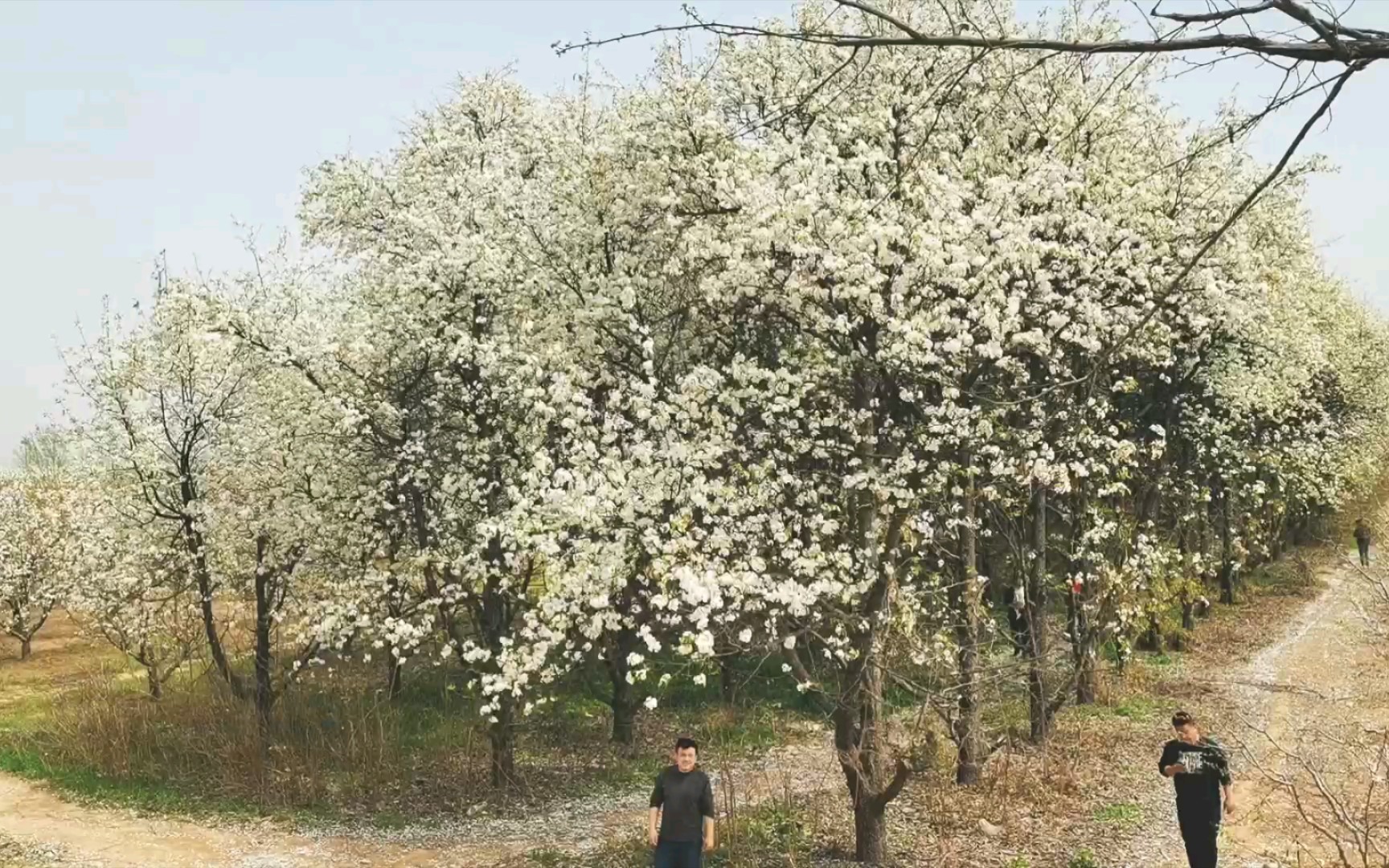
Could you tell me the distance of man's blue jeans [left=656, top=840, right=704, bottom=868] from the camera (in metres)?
8.96

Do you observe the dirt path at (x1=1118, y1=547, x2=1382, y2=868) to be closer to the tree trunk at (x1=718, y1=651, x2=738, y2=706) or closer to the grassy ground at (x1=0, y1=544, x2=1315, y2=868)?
the grassy ground at (x1=0, y1=544, x2=1315, y2=868)

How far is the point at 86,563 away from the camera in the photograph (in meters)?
21.4

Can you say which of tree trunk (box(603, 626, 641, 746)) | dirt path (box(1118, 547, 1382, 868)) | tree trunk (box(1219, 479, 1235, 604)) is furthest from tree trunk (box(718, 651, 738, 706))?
tree trunk (box(1219, 479, 1235, 604))

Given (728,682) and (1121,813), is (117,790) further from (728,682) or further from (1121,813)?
(1121,813)

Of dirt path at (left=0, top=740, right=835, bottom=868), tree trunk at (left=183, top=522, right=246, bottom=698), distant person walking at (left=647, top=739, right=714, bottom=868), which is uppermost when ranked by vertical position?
tree trunk at (left=183, top=522, right=246, bottom=698)

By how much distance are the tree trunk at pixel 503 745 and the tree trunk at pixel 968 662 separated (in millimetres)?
7010

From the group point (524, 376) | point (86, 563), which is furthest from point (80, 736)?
point (524, 376)

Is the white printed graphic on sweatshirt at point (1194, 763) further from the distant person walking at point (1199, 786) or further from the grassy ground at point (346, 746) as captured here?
the grassy ground at point (346, 746)

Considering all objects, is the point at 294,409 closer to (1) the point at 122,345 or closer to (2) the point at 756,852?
(1) the point at 122,345

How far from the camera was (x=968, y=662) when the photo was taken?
13922mm

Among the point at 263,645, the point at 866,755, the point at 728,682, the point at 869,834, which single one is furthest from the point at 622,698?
the point at 869,834

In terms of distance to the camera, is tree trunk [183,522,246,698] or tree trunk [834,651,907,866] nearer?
tree trunk [834,651,907,866]

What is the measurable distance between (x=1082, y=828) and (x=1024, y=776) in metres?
1.61

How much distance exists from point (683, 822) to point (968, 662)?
634cm
